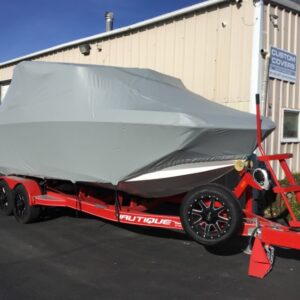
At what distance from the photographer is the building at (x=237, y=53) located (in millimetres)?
8109

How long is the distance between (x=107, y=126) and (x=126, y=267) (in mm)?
1678

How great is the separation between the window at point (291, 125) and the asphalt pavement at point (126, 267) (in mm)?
3363

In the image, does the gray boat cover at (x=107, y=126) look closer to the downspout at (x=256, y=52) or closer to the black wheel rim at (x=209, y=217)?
the black wheel rim at (x=209, y=217)

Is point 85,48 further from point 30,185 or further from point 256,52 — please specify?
point 30,185

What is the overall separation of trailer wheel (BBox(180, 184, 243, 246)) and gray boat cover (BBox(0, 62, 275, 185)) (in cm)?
46

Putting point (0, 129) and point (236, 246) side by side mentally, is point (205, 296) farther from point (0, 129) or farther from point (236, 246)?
point (0, 129)

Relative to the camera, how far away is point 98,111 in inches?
226

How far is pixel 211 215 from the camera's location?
16.4 feet

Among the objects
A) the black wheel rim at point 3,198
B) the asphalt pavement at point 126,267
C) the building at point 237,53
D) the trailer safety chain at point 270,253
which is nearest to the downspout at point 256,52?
the building at point 237,53

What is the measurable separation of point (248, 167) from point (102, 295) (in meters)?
2.32

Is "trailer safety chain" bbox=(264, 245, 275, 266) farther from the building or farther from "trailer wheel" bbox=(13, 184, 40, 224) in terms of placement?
"trailer wheel" bbox=(13, 184, 40, 224)

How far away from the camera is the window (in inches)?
352

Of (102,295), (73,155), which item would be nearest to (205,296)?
(102,295)

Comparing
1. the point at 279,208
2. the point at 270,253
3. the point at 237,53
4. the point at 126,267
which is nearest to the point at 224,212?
the point at 270,253
